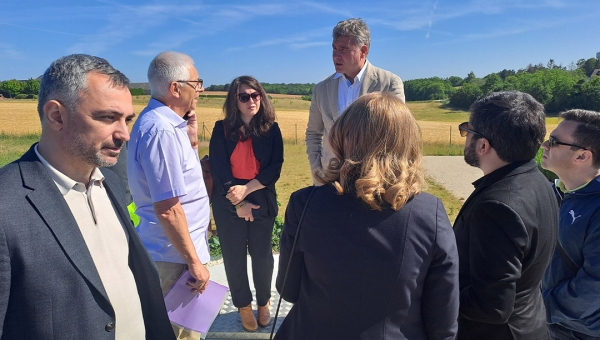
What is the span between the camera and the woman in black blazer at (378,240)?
1343 millimetres

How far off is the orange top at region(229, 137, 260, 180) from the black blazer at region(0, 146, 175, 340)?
6.22ft

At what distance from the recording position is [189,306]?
241cm

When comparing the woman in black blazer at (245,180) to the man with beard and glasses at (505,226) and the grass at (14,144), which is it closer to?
the man with beard and glasses at (505,226)

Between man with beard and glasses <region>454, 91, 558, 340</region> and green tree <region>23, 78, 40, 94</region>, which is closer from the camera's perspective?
man with beard and glasses <region>454, 91, 558, 340</region>

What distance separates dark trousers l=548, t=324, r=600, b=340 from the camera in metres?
2.19

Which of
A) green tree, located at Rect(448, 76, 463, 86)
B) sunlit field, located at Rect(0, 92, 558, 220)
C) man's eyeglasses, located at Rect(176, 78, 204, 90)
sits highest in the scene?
green tree, located at Rect(448, 76, 463, 86)

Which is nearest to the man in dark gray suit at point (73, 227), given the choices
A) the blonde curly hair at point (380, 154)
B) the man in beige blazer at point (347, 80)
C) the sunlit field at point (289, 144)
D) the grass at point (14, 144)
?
the blonde curly hair at point (380, 154)

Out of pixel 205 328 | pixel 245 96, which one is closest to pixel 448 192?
pixel 245 96

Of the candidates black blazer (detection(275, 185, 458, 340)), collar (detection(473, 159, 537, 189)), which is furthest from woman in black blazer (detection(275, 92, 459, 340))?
collar (detection(473, 159, 537, 189))

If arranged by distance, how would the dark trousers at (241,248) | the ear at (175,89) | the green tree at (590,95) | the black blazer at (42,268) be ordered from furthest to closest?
the green tree at (590,95) → the dark trousers at (241,248) → the ear at (175,89) → the black blazer at (42,268)

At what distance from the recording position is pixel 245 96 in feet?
10.6

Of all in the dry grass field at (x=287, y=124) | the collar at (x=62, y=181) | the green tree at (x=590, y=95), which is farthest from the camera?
the green tree at (x=590, y=95)

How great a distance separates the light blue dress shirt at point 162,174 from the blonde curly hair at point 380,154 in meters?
1.11

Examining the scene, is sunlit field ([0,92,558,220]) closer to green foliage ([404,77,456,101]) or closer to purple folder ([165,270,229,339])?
purple folder ([165,270,229,339])
